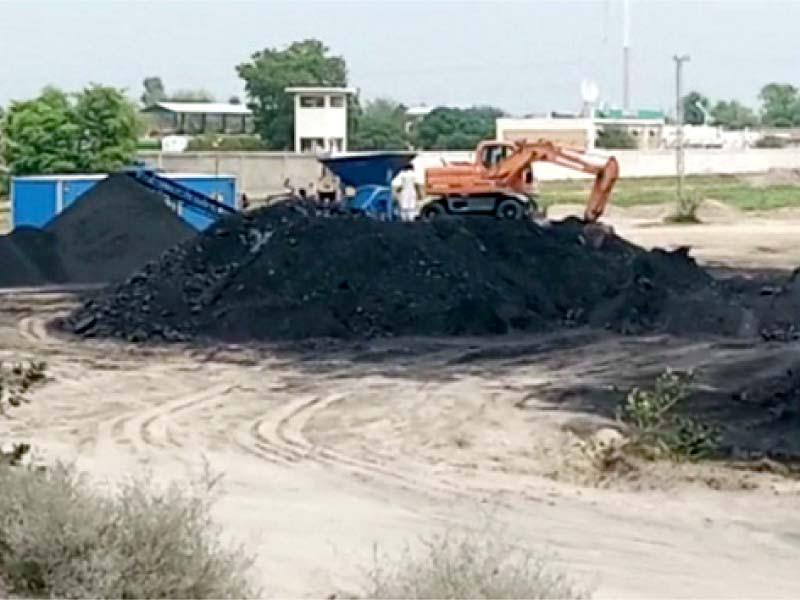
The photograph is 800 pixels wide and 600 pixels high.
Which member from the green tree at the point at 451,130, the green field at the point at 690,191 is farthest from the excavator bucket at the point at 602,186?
the green tree at the point at 451,130

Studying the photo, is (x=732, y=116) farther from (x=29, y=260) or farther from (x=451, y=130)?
(x=29, y=260)

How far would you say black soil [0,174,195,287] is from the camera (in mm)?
36781

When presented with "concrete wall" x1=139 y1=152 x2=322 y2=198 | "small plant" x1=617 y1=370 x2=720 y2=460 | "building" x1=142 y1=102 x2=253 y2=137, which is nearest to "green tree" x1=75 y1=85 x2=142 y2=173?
"concrete wall" x1=139 y1=152 x2=322 y2=198

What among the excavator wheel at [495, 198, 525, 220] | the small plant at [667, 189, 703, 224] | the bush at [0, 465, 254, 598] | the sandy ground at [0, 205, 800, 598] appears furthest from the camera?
the small plant at [667, 189, 703, 224]

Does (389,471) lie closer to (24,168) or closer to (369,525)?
(369,525)

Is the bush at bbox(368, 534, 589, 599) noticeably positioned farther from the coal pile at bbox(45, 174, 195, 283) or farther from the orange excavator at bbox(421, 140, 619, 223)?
the orange excavator at bbox(421, 140, 619, 223)

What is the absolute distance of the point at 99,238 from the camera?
38.0 meters

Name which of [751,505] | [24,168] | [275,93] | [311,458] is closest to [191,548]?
[751,505]

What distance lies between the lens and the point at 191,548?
828 centimetres

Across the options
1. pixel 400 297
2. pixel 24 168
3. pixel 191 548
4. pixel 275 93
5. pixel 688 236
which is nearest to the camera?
pixel 191 548

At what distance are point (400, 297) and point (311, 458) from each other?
10.8 meters

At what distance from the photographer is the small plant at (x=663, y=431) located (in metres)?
16.9

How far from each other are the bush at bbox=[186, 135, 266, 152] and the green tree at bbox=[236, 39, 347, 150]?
1713mm

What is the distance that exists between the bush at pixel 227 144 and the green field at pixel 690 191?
24233mm
